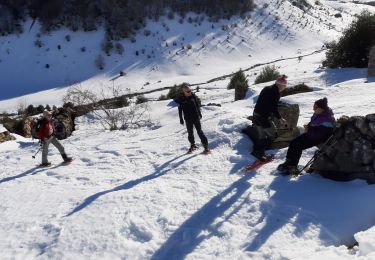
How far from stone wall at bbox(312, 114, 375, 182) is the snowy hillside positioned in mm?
20089

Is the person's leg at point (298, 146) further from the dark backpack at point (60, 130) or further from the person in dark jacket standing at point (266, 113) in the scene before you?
A: the dark backpack at point (60, 130)

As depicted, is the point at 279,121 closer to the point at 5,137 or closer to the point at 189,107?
the point at 189,107

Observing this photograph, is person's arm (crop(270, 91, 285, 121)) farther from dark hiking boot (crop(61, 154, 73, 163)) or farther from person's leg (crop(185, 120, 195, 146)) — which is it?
dark hiking boot (crop(61, 154, 73, 163))

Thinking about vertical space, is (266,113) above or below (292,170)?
above

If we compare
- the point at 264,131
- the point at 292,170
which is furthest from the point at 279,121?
the point at 292,170

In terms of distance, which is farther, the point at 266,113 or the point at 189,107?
the point at 189,107

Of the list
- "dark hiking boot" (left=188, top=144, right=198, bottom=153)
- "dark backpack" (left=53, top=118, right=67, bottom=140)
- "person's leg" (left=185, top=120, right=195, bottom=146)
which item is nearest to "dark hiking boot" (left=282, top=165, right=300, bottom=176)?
"person's leg" (left=185, top=120, right=195, bottom=146)

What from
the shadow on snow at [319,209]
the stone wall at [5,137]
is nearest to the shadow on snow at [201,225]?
the shadow on snow at [319,209]

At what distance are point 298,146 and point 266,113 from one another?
912 millimetres

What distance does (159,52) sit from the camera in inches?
1255

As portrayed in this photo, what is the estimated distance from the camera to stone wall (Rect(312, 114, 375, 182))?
6.30 metres

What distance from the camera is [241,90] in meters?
15.9

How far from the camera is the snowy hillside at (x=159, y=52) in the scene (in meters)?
28.8

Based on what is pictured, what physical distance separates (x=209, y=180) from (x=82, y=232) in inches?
94.2
